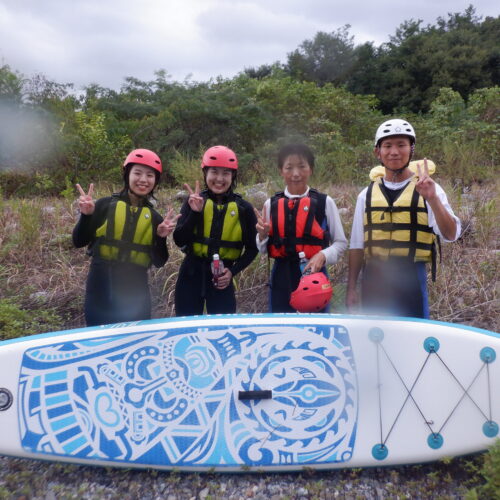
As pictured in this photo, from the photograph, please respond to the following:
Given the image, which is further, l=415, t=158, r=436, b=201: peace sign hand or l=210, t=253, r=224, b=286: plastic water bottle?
l=210, t=253, r=224, b=286: plastic water bottle

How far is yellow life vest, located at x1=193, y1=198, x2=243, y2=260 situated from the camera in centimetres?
268

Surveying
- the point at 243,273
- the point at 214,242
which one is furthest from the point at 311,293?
the point at 243,273

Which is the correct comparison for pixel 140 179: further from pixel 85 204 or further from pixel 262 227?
pixel 262 227

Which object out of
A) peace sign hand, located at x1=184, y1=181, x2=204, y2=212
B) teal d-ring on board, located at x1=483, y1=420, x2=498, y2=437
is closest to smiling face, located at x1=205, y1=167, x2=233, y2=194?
peace sign hand, located at x1=184, y1=181, x2=204, y2=212

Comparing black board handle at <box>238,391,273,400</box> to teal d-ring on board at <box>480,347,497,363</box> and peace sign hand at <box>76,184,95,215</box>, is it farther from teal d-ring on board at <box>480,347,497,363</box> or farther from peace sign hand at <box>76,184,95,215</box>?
peace sign hand at <box>76,184,95,215</box>

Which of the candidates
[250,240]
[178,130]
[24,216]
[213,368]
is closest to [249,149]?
[178,130]

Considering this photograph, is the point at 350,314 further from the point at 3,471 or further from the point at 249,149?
the point at 249,149

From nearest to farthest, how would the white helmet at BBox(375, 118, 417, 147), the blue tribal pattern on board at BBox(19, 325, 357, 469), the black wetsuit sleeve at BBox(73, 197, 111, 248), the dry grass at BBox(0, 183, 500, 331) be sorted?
the blue tribal pattern on board at BBox(19, 325, 357, 469)
the white helmet at BBox(375, 118, 417, 147)
the black wetsuit sleeve at BBox(73, 197, 111, 248)
the dry grass at BBox(0, 183, 500, 331)

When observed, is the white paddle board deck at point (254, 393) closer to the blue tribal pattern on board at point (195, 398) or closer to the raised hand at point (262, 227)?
the blue tribal pattern on board at point (195, 398)

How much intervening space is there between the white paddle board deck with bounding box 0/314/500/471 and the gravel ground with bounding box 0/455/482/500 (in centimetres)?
6

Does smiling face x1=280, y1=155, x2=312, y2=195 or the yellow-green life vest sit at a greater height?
smiling face x1=280, y1=155, x2=312, y2=195

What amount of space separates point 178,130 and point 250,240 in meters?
6.04

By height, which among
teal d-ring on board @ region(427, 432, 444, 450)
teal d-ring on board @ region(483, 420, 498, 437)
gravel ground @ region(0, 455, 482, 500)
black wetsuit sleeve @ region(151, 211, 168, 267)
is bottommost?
gravel ground @ region(0, 455, 482, 500)

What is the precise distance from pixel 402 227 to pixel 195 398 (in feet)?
4.91
